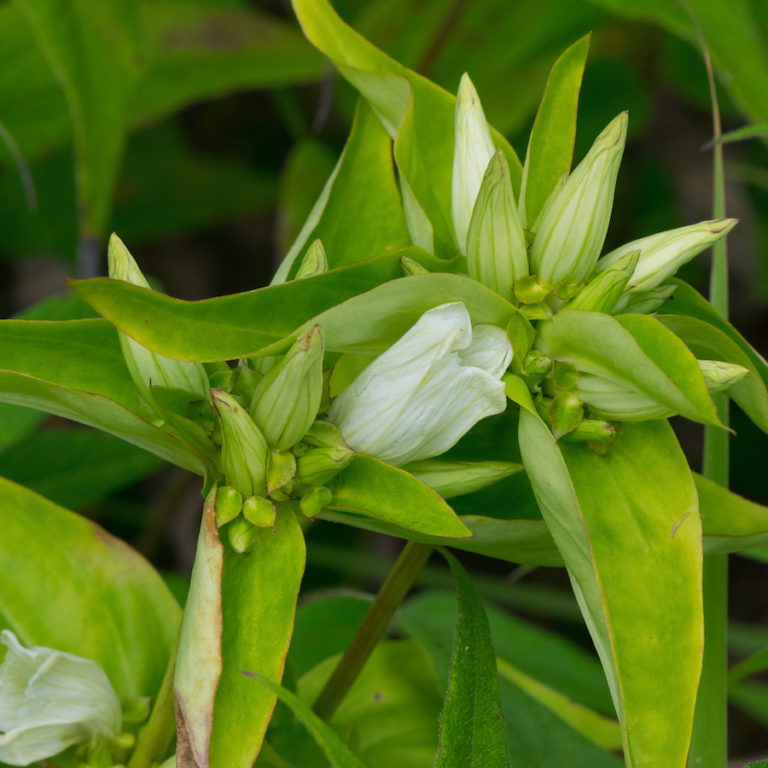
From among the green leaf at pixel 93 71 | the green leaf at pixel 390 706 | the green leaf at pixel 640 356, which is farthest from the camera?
the green leaf at pixel 93 71

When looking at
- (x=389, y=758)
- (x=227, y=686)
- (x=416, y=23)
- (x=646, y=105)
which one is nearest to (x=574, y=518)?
(x=227, y=686)

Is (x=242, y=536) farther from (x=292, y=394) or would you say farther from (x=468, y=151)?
(x=468, y=151)

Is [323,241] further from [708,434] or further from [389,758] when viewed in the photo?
[389,758]

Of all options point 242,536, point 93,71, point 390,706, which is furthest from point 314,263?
point 93,71

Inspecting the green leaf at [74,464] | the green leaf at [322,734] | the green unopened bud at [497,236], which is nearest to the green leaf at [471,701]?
the green leaf at [322,734]

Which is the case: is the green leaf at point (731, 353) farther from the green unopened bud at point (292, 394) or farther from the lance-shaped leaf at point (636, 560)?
the green unopened bud at point (292, 394)
